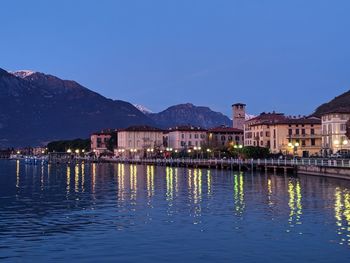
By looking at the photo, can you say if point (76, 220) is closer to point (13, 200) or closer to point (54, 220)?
point (54, 220)

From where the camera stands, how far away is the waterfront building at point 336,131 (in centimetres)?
12375

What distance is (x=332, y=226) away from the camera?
110 ft

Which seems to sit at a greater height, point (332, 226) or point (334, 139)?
point (334, 139)

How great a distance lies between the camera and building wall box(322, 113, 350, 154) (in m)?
124

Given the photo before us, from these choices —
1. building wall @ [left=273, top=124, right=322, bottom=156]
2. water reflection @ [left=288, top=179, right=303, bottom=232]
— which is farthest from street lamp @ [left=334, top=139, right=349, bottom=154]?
water reflection @ [left=288, top=179, right=303, bottom=232]

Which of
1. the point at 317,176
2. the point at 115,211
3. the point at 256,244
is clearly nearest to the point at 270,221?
the point at 256,244

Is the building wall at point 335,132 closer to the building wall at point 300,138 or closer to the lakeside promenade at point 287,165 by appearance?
the building wall at point 300,138

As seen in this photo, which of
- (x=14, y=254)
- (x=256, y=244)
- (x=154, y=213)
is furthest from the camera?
(x=154, y=213)

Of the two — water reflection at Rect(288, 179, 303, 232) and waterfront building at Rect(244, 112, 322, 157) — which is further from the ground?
waterfront building at Rect(244, 112, 322, 157)

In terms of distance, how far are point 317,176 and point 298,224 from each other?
50.0 m

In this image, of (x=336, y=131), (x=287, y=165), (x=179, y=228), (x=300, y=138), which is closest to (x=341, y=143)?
(x=336, y=131)

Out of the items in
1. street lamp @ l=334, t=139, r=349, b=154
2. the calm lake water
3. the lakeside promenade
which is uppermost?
street lamp @ l=334, t=139, r=349, b=154

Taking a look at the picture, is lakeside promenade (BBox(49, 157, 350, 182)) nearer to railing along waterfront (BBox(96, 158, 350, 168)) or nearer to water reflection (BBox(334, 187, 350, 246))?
railing along waterfront (BBox(96, 158, 350, 168))

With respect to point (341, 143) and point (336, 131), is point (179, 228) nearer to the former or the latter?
point (341, 143)
